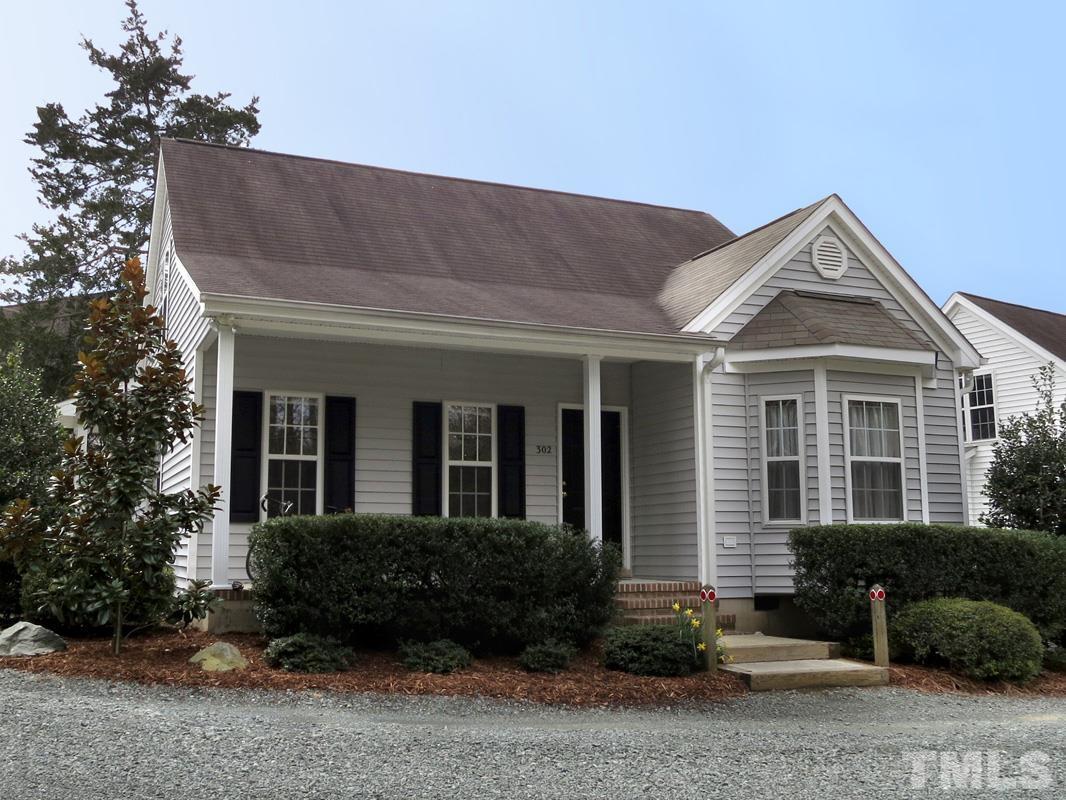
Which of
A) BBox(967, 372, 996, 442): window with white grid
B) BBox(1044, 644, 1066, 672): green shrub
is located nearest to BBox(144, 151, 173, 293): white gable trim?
BBox(1044, 644, 1066, 672): green shrub

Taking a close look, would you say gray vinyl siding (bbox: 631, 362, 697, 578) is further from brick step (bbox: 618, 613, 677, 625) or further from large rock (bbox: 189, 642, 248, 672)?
large rock (bbox: 189, 642, 248, 672)

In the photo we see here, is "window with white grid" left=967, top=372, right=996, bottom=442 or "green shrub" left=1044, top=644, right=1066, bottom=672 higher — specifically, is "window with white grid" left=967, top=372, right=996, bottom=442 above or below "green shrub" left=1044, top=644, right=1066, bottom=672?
above

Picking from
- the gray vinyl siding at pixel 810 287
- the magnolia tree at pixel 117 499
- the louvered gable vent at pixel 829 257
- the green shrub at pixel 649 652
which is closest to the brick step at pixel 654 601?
the green shrub at pixel 649 652

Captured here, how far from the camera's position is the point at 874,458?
12.3 metres

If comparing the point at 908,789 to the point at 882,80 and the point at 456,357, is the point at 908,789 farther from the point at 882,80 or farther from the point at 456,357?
the point at 882,80

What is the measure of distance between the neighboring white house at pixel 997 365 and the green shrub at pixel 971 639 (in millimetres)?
11828

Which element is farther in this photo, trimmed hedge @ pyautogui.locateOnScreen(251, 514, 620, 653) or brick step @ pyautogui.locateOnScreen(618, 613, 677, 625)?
brick step @ pyautogui.locateOnScreen(618, 613, 677, 625)

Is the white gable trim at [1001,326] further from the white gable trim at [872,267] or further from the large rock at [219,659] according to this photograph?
the large rock at [219,659]

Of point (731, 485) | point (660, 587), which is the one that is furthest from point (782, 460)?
point (660, 587)

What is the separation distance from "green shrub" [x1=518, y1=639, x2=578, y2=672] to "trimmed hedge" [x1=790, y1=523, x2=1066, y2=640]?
10.6 feet

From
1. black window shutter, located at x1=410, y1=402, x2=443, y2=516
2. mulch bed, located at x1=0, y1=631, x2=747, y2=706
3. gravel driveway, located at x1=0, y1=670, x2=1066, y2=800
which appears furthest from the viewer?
black window shutter, located at x1=410, y1=402, x2=443, y2=516

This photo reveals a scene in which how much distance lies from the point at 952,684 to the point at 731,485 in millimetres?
3449

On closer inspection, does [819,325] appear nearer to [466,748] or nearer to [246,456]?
[246,456]

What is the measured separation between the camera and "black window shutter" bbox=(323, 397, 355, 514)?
464 inches
